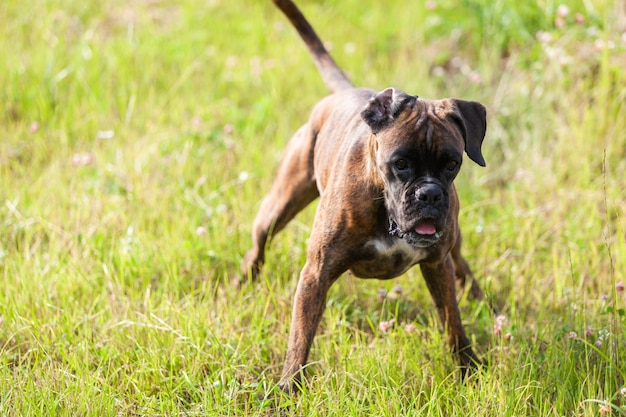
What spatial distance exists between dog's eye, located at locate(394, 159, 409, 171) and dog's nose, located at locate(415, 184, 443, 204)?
13 cm

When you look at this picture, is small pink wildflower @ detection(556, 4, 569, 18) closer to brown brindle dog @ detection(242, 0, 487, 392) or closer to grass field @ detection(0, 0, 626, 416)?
grass field @ detection(0, 0, 626, 416)

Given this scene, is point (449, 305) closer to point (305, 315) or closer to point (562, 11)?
point (305, 315)

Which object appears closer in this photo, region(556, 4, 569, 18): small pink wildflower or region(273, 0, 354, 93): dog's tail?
region(273, 0, 354, 93): dog's tail

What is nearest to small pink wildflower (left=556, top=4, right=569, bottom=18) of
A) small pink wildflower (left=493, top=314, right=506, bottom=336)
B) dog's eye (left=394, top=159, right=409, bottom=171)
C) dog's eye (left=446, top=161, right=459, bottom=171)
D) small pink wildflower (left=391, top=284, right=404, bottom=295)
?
small pink wildflower (left=391, top=284, right=404, bottom=295)

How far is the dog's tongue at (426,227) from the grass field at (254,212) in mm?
710

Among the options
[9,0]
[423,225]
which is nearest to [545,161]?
[423,225]

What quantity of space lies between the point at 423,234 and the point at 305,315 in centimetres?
70

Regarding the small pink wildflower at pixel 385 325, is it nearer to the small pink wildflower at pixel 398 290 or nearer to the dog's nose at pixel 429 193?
the small pink wildflower at pixel 398 290

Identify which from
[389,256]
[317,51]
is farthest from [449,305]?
[317,51]

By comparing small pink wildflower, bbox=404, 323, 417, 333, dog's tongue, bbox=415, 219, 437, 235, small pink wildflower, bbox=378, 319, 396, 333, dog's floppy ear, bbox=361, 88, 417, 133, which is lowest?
small pink wildflower, bbox=404, 323, 417, 333

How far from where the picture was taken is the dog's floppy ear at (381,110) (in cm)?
377

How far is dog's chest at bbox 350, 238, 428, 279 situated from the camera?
12.8 ft

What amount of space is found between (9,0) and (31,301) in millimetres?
4402

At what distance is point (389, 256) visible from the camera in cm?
392
